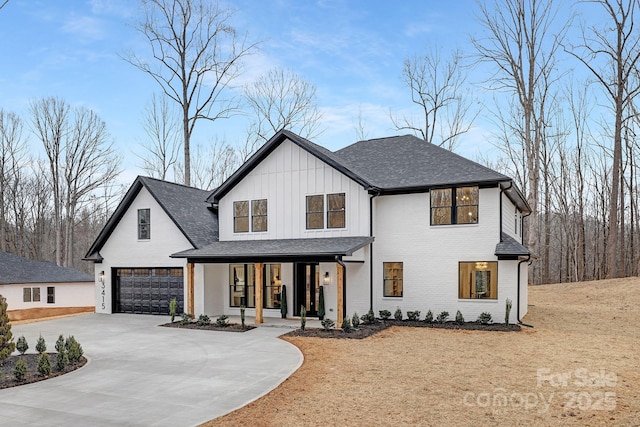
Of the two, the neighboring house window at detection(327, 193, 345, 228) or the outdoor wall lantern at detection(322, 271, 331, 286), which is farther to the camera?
the neighboring house window at detection(327, 193, 345, 228)

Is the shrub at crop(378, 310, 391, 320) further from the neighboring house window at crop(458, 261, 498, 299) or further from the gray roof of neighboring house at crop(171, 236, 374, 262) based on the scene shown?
the gray roof of neighboring house at crop(171, 236, 374, 262)

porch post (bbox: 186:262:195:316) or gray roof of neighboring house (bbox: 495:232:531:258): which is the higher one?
gray roof of neighboring house (bbox: 495:232:531:258)

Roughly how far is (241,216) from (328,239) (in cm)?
437

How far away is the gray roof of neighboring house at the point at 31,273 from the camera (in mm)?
25027

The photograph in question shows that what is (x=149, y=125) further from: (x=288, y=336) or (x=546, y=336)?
(x=546, y=336)

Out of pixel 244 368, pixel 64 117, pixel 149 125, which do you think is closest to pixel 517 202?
pixel 244 368

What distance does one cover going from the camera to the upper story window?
16141 mm

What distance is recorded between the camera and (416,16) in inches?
908

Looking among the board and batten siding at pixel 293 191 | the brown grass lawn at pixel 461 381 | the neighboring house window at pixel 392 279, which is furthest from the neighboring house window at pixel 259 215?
the brown grass lawn at pixel 461 381

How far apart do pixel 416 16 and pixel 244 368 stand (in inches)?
792

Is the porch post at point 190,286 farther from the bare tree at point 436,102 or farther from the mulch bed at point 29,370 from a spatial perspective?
the bare tree at point 436,102

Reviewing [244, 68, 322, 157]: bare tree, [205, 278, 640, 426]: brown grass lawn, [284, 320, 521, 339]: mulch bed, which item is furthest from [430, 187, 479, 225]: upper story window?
[244, 68, 322, 157]: bare tree

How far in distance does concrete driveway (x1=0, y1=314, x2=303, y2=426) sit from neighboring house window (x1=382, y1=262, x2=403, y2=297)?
479 centimetres

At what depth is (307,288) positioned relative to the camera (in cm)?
1783
